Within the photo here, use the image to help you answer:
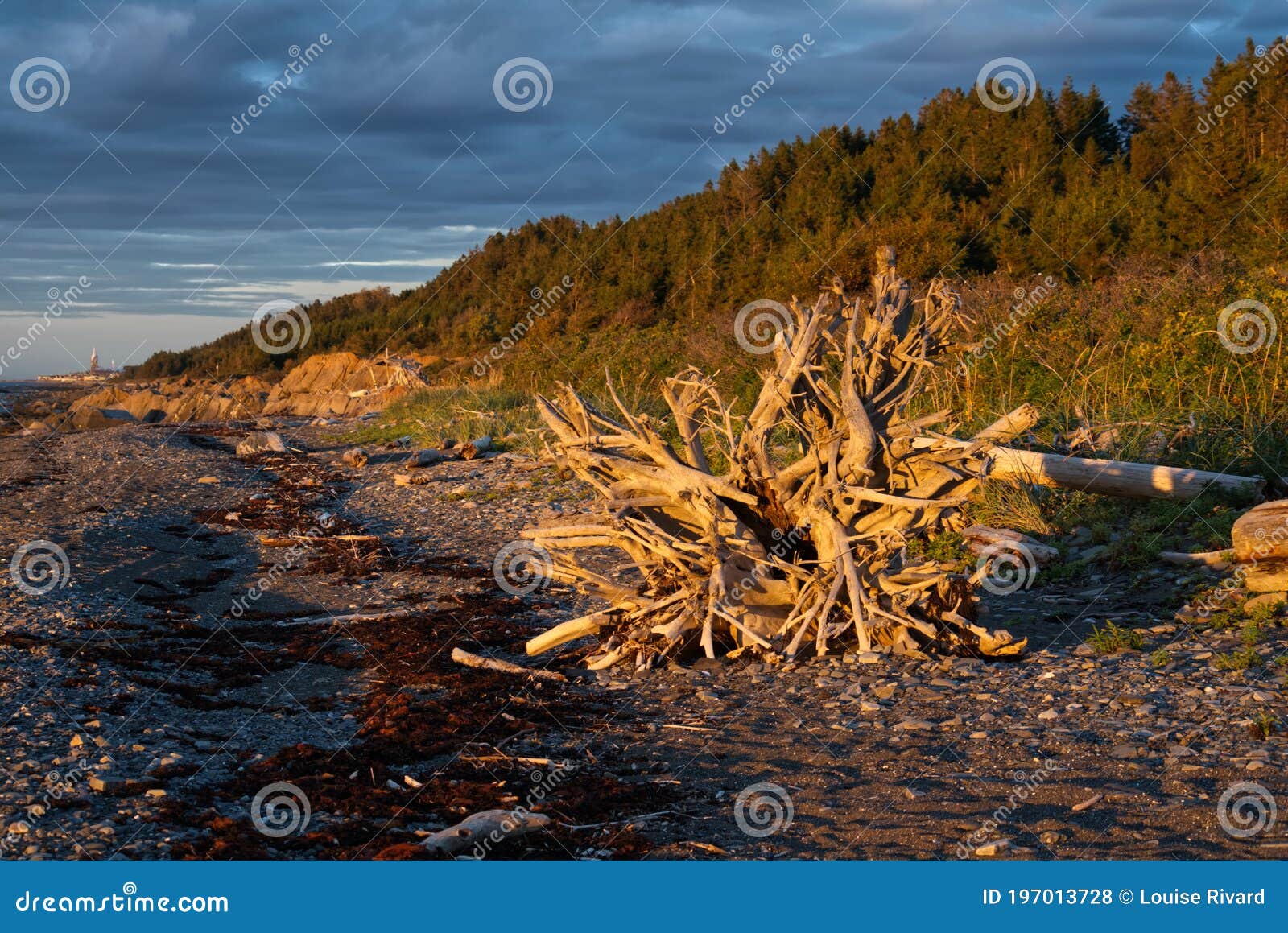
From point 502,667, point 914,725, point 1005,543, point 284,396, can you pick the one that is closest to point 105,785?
point 502,667

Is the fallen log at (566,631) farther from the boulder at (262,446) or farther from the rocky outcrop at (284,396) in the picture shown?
the rocky outcrop at (284,396)

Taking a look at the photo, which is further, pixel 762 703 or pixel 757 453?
pixel 757 453

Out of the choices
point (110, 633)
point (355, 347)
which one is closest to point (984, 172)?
point (355, 347)

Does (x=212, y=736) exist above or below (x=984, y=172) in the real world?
below

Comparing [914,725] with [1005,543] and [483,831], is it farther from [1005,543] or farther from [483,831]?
[1005,543]

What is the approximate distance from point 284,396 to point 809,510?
35.8 m

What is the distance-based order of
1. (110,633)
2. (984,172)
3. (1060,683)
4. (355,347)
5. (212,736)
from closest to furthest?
(212,736) < (1060,683) < (110,633) < (984,172) < (355,347)

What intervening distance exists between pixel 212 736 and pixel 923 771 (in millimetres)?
3568

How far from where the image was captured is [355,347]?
4562 cm

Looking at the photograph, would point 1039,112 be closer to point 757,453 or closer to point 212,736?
point 757,453

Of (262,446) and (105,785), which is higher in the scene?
(262,446)

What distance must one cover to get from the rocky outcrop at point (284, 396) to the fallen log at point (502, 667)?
23.1 metres

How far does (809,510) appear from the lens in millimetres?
6805

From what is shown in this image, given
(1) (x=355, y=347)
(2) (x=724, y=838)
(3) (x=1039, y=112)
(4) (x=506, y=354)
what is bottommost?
(2) (x=724, y=838)
